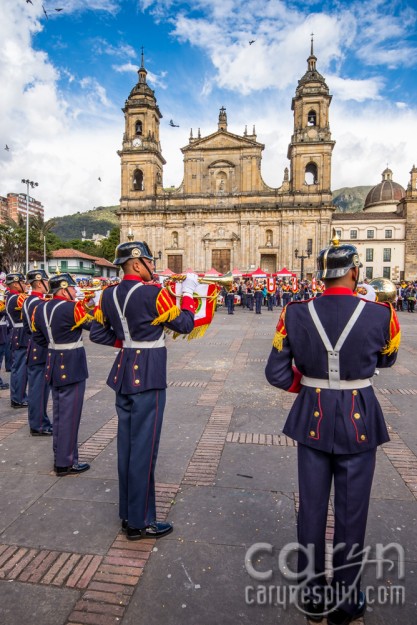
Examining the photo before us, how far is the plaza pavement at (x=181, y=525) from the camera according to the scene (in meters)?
2.52

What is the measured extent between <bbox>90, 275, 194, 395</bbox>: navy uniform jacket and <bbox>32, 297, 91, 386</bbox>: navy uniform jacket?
1224 mm

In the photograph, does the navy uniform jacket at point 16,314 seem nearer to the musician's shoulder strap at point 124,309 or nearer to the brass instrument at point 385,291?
the musician's shoulder strap at point 124,309

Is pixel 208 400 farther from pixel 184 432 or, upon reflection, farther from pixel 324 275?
pixel 324 275

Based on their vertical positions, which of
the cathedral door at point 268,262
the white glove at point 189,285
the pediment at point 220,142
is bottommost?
the white glove at point 189,285

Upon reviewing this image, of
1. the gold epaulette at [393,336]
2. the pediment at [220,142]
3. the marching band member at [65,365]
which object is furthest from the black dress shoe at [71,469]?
the pediment at [220,142]

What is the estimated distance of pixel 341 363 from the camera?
2438 millimetres

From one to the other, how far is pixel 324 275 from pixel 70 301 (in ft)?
9.94

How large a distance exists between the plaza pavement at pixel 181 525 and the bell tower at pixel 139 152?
44734 mm

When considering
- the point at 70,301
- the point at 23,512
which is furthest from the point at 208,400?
the point at 23,512

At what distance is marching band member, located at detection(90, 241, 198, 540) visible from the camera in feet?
10.3

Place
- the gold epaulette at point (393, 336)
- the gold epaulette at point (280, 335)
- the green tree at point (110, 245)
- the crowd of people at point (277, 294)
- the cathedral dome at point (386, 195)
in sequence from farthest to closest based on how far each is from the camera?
the green tree at point (110, 245)
the cathedral dome at point (386, 195)
the crowd of people at point (277, 294)
the gold epaulette at point (280, 335)
the gold epaulette at point (393, 336)

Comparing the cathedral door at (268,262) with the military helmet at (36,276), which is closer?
the military helmet at (36,276)

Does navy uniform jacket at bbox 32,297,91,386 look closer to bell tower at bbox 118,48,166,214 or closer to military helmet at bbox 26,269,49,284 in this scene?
military helmet at bbox 26,269,49,284

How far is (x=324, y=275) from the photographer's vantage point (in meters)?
2.52
